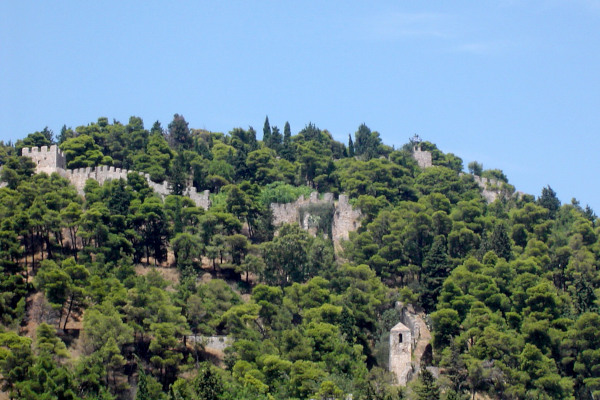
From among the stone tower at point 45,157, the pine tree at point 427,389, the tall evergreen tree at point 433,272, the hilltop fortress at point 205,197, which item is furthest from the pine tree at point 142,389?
the stone tower at point 45,157

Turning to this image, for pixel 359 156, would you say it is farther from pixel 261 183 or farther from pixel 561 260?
pixel 561 260

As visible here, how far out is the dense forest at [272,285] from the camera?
48.4 metres

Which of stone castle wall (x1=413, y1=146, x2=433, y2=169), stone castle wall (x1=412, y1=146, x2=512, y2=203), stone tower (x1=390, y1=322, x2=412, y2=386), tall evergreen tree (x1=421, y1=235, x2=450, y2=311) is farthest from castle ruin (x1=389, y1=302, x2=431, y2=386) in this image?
stone castle wall (x1=413, y1=146, x2=433, y2=169)

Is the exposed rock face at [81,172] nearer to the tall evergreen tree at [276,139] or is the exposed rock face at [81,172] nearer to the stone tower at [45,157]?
the stone tower at [45,157]

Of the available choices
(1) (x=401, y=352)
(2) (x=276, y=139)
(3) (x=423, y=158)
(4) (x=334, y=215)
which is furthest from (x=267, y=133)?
(1) (x=401, y=352)

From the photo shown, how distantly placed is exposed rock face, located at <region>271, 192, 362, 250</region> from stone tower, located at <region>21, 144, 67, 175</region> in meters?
12.9

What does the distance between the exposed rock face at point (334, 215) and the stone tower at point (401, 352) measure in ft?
43.9

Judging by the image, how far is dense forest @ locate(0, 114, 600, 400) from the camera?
4838cm

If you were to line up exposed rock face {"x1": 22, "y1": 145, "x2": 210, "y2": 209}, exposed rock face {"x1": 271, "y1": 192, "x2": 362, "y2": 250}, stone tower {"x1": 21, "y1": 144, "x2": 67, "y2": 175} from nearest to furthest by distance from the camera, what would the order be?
exposed rock face {"x1": 271, "y1": 192, "x2": 362, "y2": 250}, exposed rock face {"x1": 22, "y1": 145, "x2": 210, "y2": 209}, stone tower {"x1": 21, "y1": 144, "x2": 67, "y2": 175}

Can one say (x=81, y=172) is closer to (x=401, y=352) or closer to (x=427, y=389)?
(x=401, y=352)

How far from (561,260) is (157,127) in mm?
32578

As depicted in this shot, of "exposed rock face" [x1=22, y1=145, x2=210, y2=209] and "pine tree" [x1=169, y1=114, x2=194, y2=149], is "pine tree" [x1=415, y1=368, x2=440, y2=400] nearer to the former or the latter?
"exposed rock face" [x1=22, y1=145, x2=210, y2=209]

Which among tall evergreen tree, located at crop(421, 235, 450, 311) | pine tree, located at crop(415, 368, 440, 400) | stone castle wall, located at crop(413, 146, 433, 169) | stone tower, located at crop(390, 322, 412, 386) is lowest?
pine tree, located at crop(415, 368, 440, 400)

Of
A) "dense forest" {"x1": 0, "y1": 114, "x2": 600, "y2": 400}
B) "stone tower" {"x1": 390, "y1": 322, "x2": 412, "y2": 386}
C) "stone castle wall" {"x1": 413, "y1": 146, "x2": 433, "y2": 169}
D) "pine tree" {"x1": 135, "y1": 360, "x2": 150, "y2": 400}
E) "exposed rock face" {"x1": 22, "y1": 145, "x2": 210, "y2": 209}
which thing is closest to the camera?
"pine tree" {"x1": 135, "y1": 360, "x2": 150, "y2": 400}
